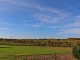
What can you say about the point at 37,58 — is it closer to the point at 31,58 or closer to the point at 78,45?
the point at 31,58

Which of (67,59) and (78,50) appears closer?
(78,50)

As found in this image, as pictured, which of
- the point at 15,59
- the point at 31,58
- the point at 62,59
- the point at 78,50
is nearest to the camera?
the point at 78,50

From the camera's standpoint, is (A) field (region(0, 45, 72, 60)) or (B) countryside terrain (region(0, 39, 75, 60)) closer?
(B) countryside terrain (region(0, 39, 75, 60))

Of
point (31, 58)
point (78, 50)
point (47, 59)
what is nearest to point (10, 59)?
point (31, 58)

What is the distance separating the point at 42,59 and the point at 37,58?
598 mm

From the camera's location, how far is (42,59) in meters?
21.7

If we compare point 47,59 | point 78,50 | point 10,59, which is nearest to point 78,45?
point 78,50

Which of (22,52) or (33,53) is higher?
(22,52)

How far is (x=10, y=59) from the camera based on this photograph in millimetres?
20125

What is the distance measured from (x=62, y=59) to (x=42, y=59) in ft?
8.90

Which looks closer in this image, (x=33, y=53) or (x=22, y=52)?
(x=33, y=53)

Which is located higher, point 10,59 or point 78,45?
point 78,45

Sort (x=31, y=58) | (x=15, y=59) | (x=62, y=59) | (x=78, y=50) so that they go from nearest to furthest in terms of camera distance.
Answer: (x=78, y=50)
(x=15, y=59)
(x=31, y=58)
(x=62, y=59)

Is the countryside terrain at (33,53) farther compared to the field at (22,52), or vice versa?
the field at (22,52)
